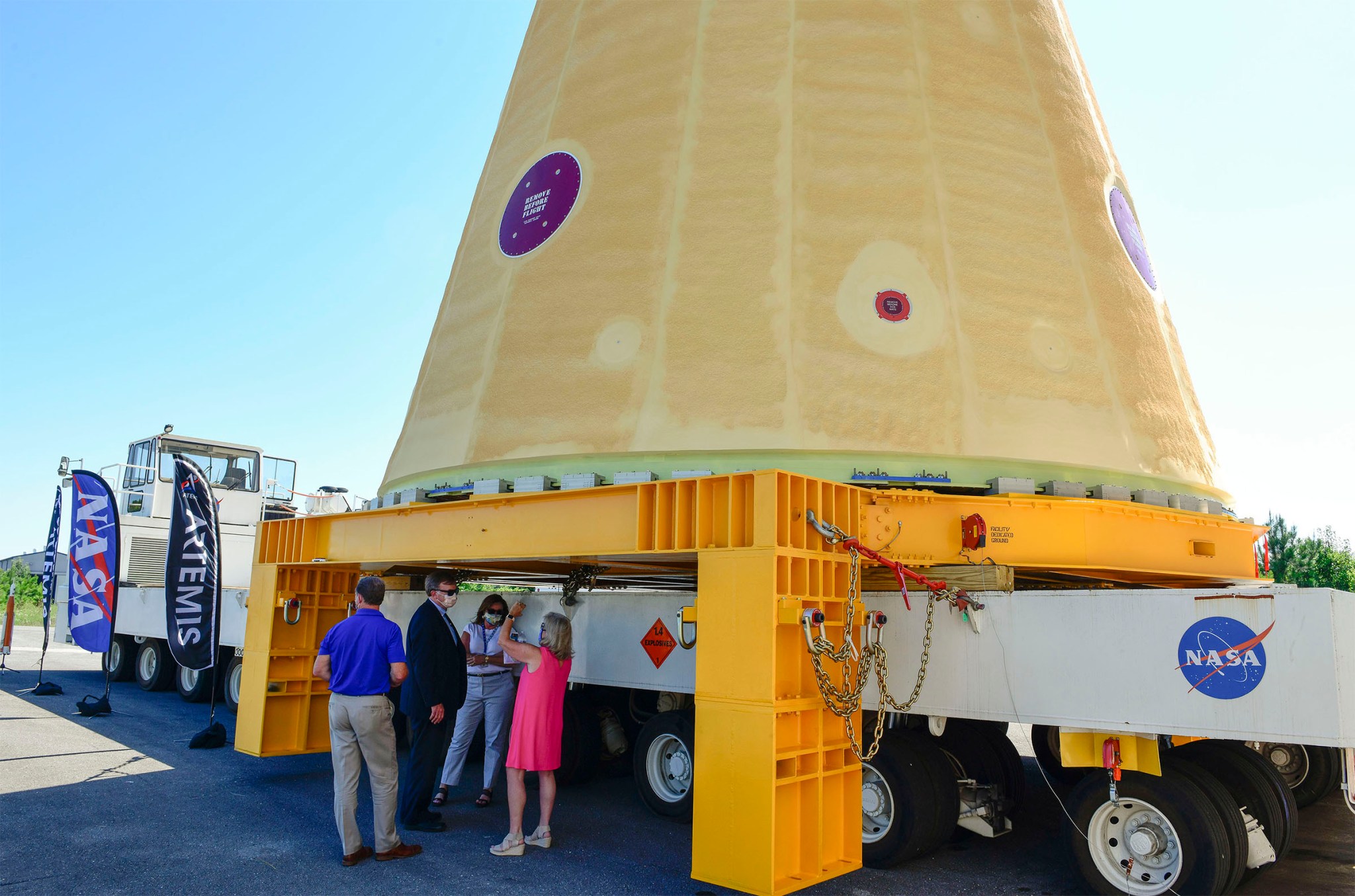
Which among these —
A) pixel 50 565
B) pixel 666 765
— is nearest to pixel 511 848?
pixel 666 765

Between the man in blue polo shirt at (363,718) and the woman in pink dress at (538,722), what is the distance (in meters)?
0.72

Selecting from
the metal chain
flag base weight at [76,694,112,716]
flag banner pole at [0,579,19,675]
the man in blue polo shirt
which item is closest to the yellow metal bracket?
the metal chain

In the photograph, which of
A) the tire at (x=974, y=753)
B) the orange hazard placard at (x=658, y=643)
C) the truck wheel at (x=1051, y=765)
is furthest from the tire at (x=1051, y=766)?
the orange hazard placard at (x=658, y=643)

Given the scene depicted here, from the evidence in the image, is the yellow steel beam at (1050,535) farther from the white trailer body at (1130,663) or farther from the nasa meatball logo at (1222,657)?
the nasa meatball logo at (1222,657)

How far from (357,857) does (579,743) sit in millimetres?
2915

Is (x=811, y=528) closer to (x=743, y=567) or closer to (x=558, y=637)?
(x=743, y=567)

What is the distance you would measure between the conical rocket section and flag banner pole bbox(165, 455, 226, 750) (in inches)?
99.9

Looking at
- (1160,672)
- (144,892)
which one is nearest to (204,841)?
(144,892)

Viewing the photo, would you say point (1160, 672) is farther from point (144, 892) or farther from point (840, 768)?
point (144, 892)

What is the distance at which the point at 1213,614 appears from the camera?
4938mm

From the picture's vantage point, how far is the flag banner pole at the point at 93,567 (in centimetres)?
1197

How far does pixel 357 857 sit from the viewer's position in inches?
226

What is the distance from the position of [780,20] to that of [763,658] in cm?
673

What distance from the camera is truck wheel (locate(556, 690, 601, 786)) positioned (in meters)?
8.38
